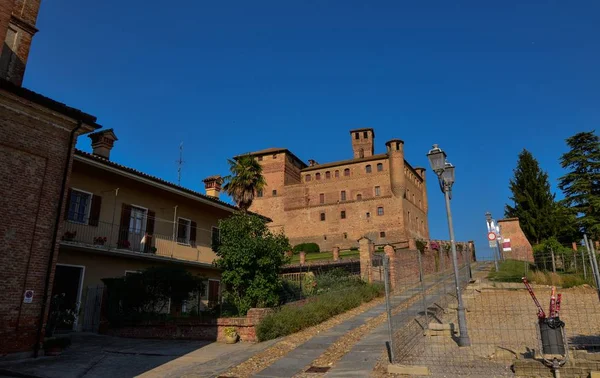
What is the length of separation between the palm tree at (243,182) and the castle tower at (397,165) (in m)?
33.6

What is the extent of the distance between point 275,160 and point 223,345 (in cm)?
5085

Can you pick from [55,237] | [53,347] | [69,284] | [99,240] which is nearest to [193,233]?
[99,240]

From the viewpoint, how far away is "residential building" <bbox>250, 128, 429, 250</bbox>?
55.9 metres

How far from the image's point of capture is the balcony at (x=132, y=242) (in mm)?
15977

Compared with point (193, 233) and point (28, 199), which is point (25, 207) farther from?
point (193, 233)

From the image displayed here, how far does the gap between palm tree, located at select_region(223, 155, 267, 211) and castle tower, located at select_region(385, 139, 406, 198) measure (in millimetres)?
33612

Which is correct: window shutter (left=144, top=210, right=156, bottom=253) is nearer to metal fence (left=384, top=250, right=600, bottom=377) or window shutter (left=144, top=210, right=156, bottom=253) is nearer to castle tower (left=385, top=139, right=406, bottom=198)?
metal fence (left=384, top=250, right=600, bottom=377)

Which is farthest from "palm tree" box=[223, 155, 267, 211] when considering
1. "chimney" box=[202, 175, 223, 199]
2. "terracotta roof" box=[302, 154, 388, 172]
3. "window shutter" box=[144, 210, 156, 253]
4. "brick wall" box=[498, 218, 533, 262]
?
"terracotta roof" box=[302, 154, 388, 172]

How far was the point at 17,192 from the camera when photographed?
32.8ft

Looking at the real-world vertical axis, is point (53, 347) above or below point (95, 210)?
below

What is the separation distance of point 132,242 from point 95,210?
2.39 m

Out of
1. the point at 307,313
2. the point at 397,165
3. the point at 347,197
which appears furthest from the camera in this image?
the point at 347,197

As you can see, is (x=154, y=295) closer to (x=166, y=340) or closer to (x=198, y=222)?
(x=166, y=340)

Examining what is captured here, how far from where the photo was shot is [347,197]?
2319 inches
